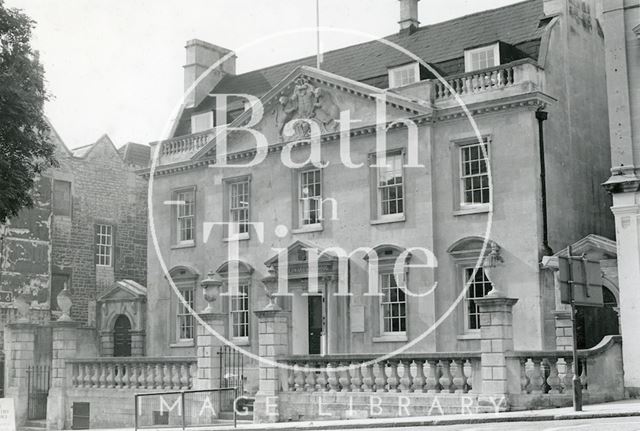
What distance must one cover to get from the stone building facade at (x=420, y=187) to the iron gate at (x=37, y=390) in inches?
223

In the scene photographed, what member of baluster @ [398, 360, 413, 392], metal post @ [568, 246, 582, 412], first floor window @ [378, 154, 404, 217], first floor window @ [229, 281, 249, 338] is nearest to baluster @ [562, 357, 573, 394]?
metal post @ [568, 246, 582, 412]

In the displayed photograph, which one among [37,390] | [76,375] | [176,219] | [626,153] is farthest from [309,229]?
[626,153]

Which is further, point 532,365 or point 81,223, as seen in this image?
point 81,223

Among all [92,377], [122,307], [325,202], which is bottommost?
[92,377]

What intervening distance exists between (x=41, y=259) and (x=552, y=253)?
21.5 m

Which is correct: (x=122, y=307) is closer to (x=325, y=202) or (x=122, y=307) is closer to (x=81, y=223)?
(x=81, y=223)

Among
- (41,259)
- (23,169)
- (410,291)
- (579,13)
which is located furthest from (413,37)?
(41,259)

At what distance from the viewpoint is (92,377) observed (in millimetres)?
26812

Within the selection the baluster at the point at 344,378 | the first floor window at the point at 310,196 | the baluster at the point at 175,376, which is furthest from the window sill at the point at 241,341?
the baluster at the point at 344,378

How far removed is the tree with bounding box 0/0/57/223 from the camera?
2403 cm

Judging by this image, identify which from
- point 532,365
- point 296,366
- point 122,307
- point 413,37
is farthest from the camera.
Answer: point 122,307

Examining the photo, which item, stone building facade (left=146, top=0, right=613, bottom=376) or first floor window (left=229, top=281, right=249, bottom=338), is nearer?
stone building facade (left=146, top=0, right=613, bottom=376)

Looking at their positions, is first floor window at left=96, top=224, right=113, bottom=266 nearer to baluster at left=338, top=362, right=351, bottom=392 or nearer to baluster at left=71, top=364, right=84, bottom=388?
baluster at left=71, top=364, right=84, bottom=388

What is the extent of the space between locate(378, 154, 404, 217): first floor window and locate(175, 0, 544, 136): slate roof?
132 inches
